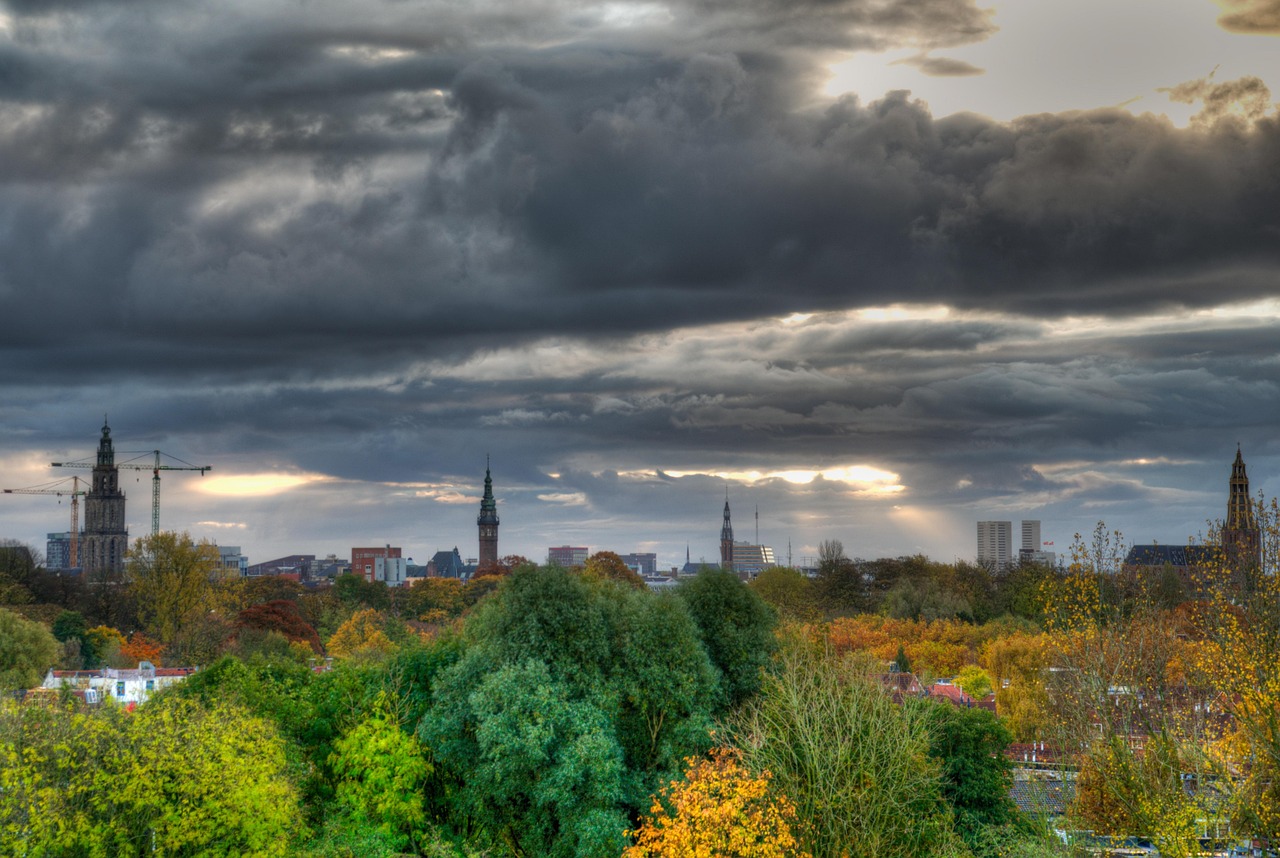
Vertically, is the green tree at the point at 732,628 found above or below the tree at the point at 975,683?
above

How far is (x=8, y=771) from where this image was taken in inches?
942

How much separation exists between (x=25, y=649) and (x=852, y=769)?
58.7 metres

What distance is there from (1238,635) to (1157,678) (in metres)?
6.97

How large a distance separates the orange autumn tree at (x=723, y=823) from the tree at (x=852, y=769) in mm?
1518

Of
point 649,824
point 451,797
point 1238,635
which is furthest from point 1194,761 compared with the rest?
point 451,797

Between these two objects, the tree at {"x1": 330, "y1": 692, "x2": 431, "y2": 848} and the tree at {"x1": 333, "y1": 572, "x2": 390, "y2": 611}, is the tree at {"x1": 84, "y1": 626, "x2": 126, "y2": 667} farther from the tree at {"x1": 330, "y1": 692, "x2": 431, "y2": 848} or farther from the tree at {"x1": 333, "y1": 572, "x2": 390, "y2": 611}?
the tree at {"x1": 330, "y1": 692, "x2": 431, "y2": 848}

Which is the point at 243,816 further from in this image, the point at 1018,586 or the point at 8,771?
the point at 1018,586

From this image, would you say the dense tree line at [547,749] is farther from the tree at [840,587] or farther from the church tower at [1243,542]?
the tree at [840,587]

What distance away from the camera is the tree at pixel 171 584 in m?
98.7

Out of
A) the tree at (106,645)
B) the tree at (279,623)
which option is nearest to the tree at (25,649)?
the tree at (106,645)

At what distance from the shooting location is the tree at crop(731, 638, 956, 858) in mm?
30281

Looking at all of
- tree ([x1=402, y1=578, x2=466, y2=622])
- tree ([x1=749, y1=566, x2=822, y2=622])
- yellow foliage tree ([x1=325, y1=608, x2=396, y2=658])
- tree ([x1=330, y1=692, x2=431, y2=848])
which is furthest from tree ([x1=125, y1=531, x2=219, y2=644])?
tree ([x1=330, y1=692, x2=431, y2=848])

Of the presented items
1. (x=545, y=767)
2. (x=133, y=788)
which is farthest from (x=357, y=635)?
(x=133, y=788)

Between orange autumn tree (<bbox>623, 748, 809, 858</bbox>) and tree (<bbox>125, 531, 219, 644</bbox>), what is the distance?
259 ft
